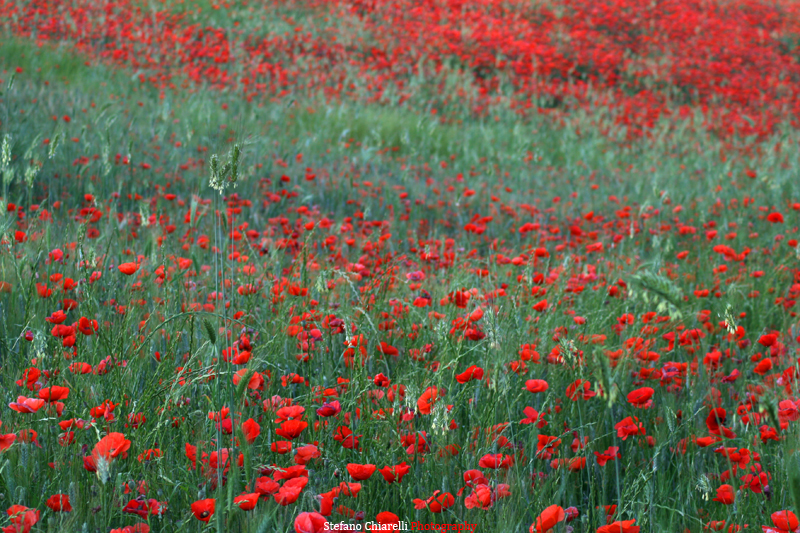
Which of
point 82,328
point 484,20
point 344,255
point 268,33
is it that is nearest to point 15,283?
point 82,328

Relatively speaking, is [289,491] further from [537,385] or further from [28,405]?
[537,385]

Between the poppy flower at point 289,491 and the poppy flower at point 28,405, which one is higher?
the poppy flower at point 28,405

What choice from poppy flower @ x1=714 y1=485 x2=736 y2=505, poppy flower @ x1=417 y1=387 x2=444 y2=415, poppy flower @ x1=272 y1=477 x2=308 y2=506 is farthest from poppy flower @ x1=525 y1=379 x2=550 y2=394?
poppy flower @ x1=272 y1=477 x2=308 y2=506

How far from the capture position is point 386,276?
254 cm

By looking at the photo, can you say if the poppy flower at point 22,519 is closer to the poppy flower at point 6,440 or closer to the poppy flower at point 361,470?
the poppy flower at point 6,440

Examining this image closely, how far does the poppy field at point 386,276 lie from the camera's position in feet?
4.14

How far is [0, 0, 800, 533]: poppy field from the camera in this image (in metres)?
1.26

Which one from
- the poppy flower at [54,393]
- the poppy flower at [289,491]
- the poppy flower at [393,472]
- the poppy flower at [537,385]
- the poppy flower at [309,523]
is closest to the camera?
the poppy flower at [309,523]

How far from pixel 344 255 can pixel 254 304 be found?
1128 millimetres

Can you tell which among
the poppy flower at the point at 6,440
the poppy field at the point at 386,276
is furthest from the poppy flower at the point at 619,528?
the poppy flower at the point at 6,440

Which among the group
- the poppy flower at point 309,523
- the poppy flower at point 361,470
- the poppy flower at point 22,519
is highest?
the poppy flower at point 309,523

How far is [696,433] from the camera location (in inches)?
65.4

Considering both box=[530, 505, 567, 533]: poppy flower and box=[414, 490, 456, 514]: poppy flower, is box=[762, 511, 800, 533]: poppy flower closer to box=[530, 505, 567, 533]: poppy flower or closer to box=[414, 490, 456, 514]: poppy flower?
box=[530, 505, 567, 533]: poppy flower

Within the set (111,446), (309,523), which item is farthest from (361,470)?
(111,446)
